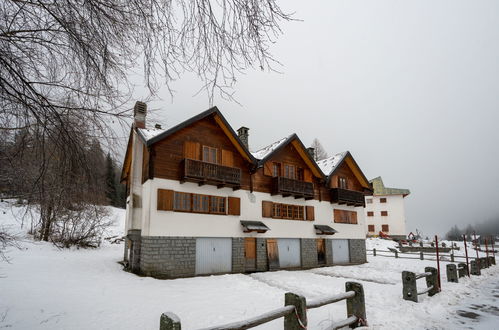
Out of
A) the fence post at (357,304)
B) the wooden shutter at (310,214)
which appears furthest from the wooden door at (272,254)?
the fence post at (357,304)

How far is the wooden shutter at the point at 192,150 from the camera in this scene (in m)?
17.6

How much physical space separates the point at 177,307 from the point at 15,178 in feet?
21.2

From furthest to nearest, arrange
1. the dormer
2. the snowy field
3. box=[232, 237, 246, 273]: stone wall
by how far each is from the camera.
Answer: the dormer
box=[232, 237, 246, 273]: stone wall
the snowy field

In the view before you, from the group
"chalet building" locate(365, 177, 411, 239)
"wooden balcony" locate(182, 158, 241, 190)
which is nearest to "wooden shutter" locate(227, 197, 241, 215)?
"wooden balcony" locate(182, 158, 241, 190)

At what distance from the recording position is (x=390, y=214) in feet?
171

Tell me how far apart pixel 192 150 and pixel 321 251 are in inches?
532

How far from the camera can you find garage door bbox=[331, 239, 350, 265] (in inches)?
966

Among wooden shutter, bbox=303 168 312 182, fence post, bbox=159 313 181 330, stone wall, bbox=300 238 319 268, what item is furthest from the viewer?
wooden shutter, bbox=303 168 312 182

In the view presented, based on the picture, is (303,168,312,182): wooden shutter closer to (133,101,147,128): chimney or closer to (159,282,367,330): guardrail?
(159,282,367,330): guardrail

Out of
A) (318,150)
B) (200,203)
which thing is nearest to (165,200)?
(200,203)

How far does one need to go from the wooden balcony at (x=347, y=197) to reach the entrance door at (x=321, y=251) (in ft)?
12.0

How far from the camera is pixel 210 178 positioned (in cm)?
1709

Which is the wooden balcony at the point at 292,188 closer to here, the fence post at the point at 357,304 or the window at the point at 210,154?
the window at the point at 210,154

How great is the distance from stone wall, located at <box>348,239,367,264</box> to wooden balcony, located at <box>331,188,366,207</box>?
3438mm
